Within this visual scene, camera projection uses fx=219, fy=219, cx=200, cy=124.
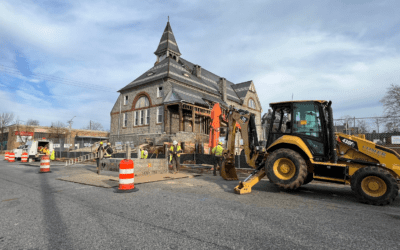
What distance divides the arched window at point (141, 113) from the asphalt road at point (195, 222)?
22.5 metres

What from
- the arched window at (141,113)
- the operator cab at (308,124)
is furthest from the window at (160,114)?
the operator cab at (308,124)

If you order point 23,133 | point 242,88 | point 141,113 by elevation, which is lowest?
point 23,133

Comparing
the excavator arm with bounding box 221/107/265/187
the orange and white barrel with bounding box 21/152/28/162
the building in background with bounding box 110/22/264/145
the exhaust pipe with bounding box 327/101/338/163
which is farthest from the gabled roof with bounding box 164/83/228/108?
the exhaust pipe with bounding box 327/101/338/163

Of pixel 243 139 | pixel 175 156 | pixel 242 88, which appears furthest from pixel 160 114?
pixel 242 88

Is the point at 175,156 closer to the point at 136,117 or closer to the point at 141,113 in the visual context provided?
the point at 141,113

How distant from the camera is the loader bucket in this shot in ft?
30.9

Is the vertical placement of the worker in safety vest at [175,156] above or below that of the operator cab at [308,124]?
below

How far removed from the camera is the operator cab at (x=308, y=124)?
6449mm

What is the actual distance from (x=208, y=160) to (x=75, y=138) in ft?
155

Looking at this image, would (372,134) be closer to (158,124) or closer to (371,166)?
(371,166)

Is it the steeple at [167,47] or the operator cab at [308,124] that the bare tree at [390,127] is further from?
the steeple at [167,47]

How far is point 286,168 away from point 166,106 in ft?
66.9

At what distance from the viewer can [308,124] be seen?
265 inches

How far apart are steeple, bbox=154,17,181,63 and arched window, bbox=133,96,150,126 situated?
1155 centimetres
